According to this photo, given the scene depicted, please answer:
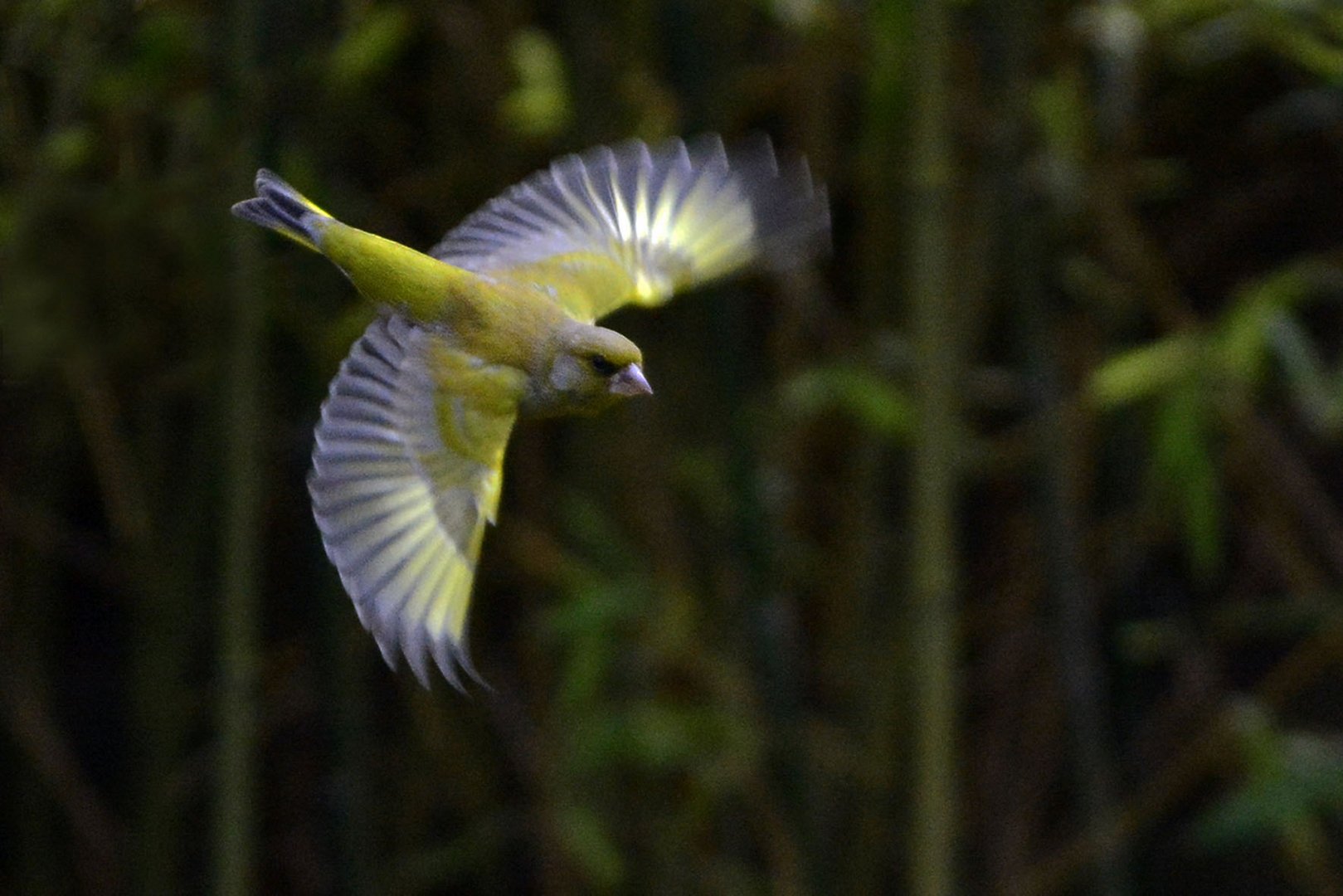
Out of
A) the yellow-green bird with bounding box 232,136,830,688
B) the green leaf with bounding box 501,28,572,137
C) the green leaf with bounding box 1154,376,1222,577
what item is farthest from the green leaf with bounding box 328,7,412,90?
the green leaf with bounding box 1154,376,1222,577

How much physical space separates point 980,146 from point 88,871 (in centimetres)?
121

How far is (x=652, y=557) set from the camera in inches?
64.5

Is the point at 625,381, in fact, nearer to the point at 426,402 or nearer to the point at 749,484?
the point at 426,402

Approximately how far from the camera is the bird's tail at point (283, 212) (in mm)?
717

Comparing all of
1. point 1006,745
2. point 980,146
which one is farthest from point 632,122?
point 1006,745

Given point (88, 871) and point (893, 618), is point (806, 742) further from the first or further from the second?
point (88, 871)

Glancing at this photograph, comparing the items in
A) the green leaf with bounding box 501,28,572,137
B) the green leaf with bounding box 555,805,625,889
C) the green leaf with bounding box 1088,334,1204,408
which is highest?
the green leaf with bounding box 501,28,572,137

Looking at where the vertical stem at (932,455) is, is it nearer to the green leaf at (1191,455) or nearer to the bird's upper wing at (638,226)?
the green leaf at (1191,455)

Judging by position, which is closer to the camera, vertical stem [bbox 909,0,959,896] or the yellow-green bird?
the yellow-green bird

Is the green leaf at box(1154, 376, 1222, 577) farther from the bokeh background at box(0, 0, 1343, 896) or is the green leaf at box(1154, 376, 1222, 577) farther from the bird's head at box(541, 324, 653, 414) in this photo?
the bird's head at box(541, 324, 653, 414)

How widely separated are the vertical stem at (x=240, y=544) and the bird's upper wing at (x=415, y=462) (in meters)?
0.44

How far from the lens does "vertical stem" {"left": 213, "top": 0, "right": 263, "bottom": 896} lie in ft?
3.88

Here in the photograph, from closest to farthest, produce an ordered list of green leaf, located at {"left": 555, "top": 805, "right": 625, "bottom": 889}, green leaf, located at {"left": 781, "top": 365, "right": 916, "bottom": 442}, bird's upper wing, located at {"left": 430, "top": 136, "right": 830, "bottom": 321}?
bird's upper wing, located at {"left": 430, "top": 136, "right": 830, "bottom": 321} → green leaf, located at {"left": 781, "top": 365, "right": 916, "bottom": 442} → green leaf, located at {"left": 555, "top": 805, "right": 625, "bottom": 889}

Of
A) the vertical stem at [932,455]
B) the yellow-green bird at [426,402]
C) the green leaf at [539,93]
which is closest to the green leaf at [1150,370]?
the vertical stem at [932,455]
